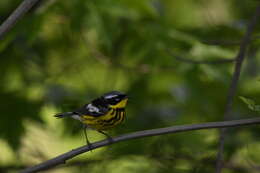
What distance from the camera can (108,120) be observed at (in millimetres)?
3197

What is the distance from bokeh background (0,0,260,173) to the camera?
133 inches

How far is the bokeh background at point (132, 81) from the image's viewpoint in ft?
11.1

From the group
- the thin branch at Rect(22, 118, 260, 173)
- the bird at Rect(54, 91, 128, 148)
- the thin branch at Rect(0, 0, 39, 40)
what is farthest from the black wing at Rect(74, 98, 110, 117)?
the thin branch at Rect(0, 0, 39, 40)

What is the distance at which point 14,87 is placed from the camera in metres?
4.06

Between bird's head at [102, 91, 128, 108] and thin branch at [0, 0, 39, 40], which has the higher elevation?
thin branch at [0, 0, 39, 40]

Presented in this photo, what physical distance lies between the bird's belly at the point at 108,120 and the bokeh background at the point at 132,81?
233 mm

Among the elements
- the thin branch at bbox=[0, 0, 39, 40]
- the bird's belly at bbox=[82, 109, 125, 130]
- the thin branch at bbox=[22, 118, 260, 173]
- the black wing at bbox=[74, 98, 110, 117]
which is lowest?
the bird's belly at bbox=[82, 109, 125, 130]

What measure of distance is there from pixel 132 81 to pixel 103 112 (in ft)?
3.00

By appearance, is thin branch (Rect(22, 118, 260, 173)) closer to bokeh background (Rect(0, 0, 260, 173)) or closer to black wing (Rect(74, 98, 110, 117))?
black wing (Rect(74, 98, 110, 117))

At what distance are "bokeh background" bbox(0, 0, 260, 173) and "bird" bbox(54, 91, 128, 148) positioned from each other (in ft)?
0.40

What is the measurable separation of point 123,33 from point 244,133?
1.32 metres

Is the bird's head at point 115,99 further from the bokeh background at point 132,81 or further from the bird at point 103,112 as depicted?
the bokeh background at point 132,81

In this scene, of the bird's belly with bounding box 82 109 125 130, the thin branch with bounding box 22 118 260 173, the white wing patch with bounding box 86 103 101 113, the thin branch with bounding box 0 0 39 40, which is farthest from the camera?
the white wing patch with bounding box 86 103 101 113

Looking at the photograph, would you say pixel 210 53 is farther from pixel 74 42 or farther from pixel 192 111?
pixel 74 42
